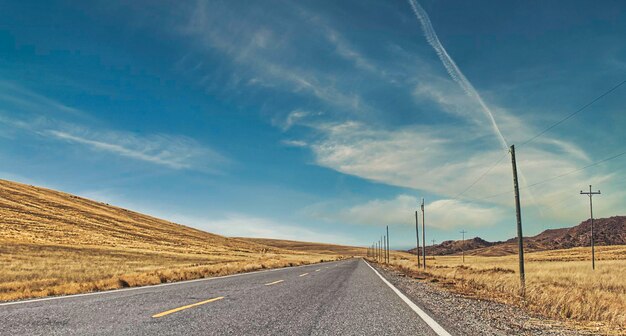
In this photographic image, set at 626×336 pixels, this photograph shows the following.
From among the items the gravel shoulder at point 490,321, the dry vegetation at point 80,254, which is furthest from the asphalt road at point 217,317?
the dry vegetation at point 80,254

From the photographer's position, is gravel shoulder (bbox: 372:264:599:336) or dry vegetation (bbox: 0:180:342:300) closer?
gravel shoulder (bbox: 372:264:599:336)

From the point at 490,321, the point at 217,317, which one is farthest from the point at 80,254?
the point at 490,321

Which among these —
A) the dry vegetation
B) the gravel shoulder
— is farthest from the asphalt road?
the dry vegetation

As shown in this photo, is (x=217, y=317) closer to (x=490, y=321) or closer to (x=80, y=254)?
(x=490, y=321)

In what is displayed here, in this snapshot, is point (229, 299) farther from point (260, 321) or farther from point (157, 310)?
point (260, 321)

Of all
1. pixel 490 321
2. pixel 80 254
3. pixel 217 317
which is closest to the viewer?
pixel 217 317

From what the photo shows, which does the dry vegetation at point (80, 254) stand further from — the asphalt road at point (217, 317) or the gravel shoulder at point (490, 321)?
the gravel shoulder at point (490, 321)

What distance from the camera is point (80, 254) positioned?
39.1m

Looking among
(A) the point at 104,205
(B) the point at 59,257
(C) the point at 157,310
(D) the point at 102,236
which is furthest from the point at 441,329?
(A) the point at 104,205

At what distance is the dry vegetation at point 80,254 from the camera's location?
17.5m

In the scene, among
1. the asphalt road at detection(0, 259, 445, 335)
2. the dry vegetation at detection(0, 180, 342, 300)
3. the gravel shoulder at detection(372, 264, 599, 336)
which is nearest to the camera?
the asphalt road at detection(0, 259, 445, 335)

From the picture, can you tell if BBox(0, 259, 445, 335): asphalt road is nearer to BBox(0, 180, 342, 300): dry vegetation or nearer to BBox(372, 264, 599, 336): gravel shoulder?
BBox(372, 264, 599, 336): gravel shoulder

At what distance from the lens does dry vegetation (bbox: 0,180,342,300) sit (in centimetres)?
1752

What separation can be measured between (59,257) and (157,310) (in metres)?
33.3
